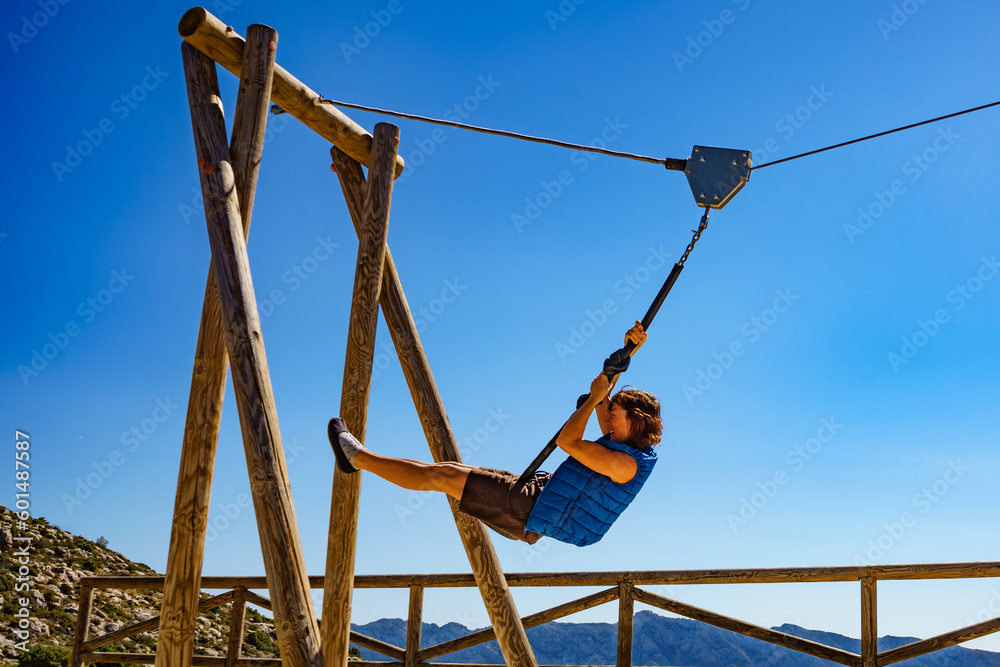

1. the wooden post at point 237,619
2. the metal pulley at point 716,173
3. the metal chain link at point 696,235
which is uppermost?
the metal pulley at point 716,173

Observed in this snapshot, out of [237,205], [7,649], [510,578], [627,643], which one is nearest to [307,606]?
[237,205]

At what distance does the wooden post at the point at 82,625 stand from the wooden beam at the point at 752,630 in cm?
426

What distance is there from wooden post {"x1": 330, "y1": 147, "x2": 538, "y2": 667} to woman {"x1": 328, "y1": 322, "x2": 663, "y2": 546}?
67 centimetres

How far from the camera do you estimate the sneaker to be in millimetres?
3811

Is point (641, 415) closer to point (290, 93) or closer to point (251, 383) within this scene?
point (251, 383)

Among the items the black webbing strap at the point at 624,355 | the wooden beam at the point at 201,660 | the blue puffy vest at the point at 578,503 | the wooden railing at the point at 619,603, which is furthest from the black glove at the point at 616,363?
the wooden beam at the point at 201,660

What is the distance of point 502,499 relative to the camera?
3594mm

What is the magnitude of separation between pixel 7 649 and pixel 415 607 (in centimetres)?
1091

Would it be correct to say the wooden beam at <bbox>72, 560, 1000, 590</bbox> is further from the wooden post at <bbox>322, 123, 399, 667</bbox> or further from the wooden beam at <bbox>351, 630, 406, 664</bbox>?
the wooden beam at <bbox>351, 630, 406, 664</bbox>

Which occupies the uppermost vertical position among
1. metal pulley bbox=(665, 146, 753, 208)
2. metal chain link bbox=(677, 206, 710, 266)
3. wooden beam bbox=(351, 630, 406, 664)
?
metal pulley bbox=(665, 146, 753, 208)

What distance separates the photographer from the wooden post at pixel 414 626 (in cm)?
545

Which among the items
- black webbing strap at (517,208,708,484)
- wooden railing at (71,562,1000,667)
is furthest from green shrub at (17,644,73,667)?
black webbing strap at (517,208,708,484)

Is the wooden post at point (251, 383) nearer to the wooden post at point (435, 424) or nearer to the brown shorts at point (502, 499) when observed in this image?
the brown shorts at point (502, 499)

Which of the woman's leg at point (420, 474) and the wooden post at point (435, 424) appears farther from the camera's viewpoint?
the wooden post at point (435, 424)
